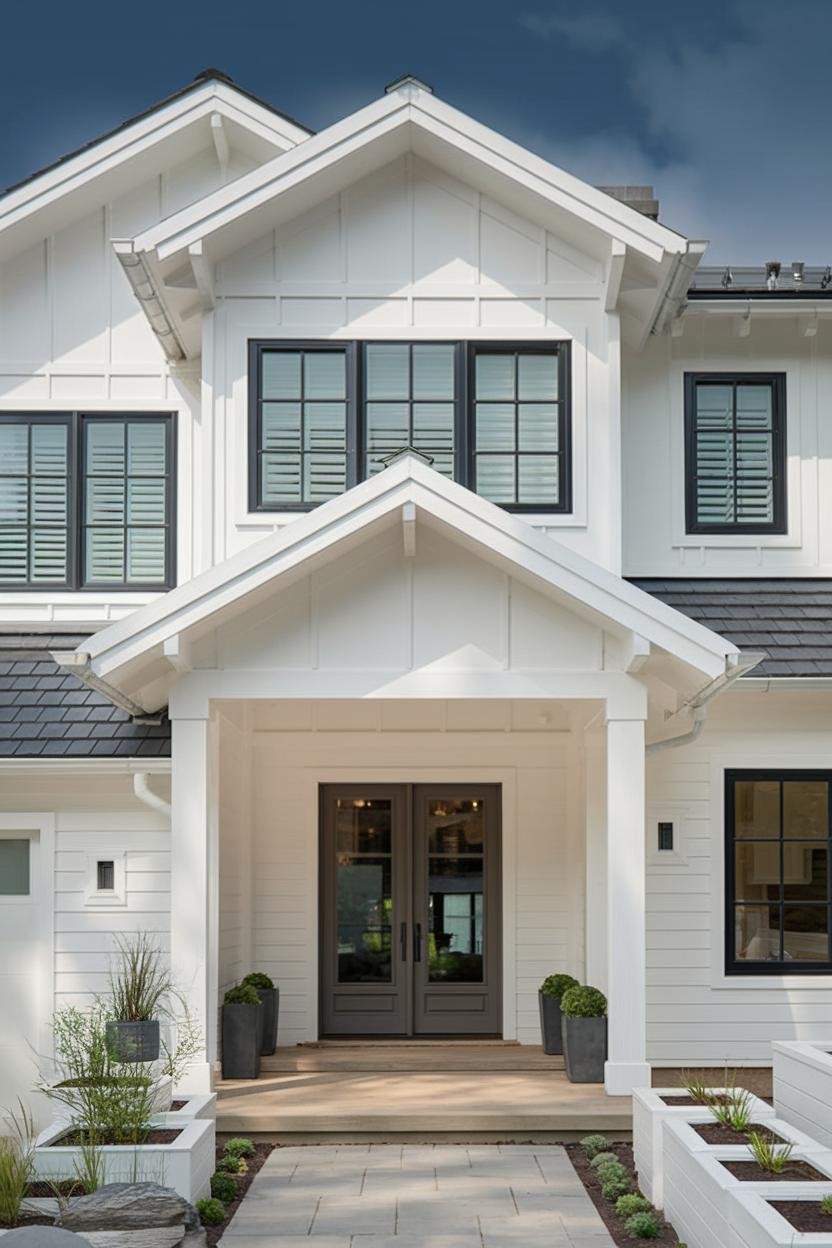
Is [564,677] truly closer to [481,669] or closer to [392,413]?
[481,669]

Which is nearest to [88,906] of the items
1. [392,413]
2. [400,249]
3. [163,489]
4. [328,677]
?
[328,677]

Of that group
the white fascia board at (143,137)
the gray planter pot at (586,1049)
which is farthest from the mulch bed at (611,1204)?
the white fascia board at (143,137)

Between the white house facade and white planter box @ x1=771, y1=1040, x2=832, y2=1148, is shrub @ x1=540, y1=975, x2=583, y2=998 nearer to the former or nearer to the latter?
the white house facade

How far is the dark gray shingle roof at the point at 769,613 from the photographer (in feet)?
34.3

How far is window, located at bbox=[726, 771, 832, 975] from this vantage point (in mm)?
10977

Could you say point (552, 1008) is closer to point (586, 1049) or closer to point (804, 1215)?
point (586, 1049)

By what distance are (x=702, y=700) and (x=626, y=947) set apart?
1.65 metres

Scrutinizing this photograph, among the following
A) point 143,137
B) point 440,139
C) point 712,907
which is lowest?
point 712,907

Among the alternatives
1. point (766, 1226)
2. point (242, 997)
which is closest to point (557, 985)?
point (242, 997)

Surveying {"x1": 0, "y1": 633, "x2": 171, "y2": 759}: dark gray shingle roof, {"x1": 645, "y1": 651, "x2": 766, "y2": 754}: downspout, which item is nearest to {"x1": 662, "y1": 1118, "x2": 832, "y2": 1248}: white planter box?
{"x1": 645, "y1": 651, "x2": 766, "y2": 754}: downspout

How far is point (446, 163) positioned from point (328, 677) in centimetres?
392

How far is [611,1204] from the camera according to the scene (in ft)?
25.6

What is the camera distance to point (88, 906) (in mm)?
10383

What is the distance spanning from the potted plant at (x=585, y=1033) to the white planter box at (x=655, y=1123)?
1633mm
